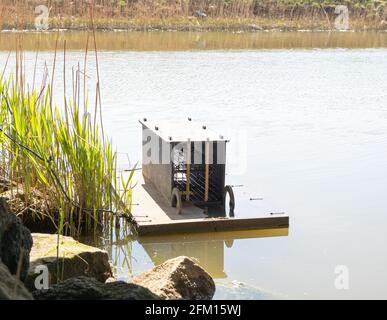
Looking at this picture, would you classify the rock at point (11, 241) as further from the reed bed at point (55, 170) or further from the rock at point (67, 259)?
the reed bed at point (55, 170)

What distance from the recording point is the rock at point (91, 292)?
327 centimetres

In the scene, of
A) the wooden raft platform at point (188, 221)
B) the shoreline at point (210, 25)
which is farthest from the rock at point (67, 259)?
the shoreline at point (210, 25)

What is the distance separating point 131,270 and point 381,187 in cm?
281

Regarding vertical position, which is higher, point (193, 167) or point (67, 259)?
point (193, 167)

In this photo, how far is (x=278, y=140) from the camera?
9.20 metres

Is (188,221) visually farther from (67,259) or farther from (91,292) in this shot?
(91,292)

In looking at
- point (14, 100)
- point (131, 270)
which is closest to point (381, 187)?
point (131, 270)

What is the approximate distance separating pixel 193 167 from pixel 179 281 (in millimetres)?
1862

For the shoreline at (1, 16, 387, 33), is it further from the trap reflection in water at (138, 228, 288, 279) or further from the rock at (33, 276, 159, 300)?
the rock at (33, 276, 159, 300)

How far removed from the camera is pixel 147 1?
2398cm

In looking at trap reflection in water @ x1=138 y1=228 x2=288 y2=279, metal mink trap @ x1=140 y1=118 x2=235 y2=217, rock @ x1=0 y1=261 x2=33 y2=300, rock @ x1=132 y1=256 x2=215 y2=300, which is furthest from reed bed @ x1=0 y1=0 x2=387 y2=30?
rock @ x1=0 y1=261 x2=33 y2=300

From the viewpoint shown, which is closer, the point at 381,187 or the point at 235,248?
the point at 235,248

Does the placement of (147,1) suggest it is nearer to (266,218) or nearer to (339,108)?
(339,108)

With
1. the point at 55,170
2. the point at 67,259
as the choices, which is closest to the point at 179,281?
the point at 67,259
